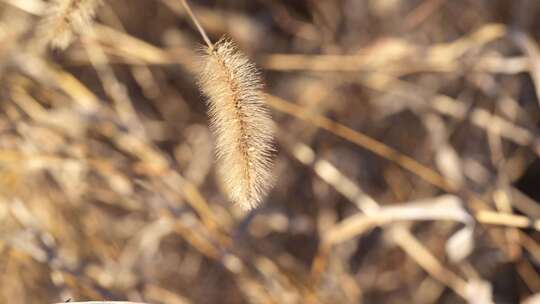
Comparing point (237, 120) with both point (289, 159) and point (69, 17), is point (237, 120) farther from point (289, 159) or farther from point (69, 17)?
point (289, 159)

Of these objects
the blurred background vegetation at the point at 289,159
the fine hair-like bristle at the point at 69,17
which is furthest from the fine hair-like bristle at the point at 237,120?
the blurred background vegetation at the point at 289,159

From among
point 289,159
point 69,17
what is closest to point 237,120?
point 69,17

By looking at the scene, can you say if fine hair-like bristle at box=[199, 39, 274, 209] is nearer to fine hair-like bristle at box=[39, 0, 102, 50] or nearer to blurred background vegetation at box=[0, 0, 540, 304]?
fine hair-like bristle at box=[39, 0, 102, 50]

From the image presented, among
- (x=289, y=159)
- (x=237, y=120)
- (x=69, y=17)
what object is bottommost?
(x=237, y=120)

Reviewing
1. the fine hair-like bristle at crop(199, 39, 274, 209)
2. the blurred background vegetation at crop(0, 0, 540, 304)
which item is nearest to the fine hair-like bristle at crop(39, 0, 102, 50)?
the fine hair-like bristle at crop(199, 39, 274, 209)

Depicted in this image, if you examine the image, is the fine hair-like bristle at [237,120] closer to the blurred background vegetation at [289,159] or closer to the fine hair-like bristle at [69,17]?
the fine hair-like bristle at [69,17]

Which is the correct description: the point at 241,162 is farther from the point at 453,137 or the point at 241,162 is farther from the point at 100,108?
the point at 453,137

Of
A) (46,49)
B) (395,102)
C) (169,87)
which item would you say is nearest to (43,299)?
(46,49)
